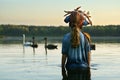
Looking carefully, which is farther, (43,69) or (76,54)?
(43,69)

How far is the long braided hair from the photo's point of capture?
8.30 metres

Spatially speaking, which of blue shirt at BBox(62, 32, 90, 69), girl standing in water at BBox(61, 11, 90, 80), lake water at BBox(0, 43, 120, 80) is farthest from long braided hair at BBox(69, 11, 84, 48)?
lake water at BBox(0, 43, 120, 80)

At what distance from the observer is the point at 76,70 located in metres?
8.47

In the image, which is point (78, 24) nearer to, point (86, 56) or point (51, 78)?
point (86, 56)

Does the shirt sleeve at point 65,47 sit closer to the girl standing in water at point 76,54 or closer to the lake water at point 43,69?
the girl standing in water at point 76,54

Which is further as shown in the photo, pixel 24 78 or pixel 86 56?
pixel 24 78

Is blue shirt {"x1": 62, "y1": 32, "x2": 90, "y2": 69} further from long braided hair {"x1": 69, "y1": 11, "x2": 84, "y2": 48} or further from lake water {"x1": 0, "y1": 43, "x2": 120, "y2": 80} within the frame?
lake water {"x1": 0, "y1": 43, "x2": 120, "y2": 80}

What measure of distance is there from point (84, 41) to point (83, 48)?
13 cm

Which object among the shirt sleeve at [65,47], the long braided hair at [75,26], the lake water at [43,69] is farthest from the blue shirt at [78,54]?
the lake water at [43,69]

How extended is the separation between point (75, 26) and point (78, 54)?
0.54 meters

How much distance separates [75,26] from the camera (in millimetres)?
8414

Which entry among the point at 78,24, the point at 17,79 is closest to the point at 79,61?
the point at 78,24

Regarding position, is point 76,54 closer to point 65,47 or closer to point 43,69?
point 65,47

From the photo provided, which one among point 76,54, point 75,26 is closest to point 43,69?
point 76,54
